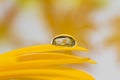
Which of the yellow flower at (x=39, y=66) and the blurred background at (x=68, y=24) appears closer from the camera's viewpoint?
the yellow flower at (x=39, y=66)

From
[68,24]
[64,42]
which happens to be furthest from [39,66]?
[68,24]

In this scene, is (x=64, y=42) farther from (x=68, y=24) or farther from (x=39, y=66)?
(x=68, y=24)

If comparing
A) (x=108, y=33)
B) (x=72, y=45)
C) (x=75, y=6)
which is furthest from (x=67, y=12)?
(x=72, y=45)

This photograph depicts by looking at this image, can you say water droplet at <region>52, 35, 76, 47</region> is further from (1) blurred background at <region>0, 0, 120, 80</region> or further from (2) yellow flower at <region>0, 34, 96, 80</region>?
(1) blurred background at <region>0, 0, 120, 80</region>

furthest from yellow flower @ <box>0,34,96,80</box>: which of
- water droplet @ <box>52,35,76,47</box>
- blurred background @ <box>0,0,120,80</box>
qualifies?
blurred background @ <box>0,0,120,80</box>

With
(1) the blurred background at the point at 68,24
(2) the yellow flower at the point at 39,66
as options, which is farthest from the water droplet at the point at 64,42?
(1) the blurred background at the point at 68,24

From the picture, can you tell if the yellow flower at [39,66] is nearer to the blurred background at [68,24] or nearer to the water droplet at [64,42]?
the water droplet at [64,42]

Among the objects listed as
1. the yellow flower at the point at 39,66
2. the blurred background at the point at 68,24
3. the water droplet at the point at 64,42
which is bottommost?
the yellow flower at the point at 39,66
